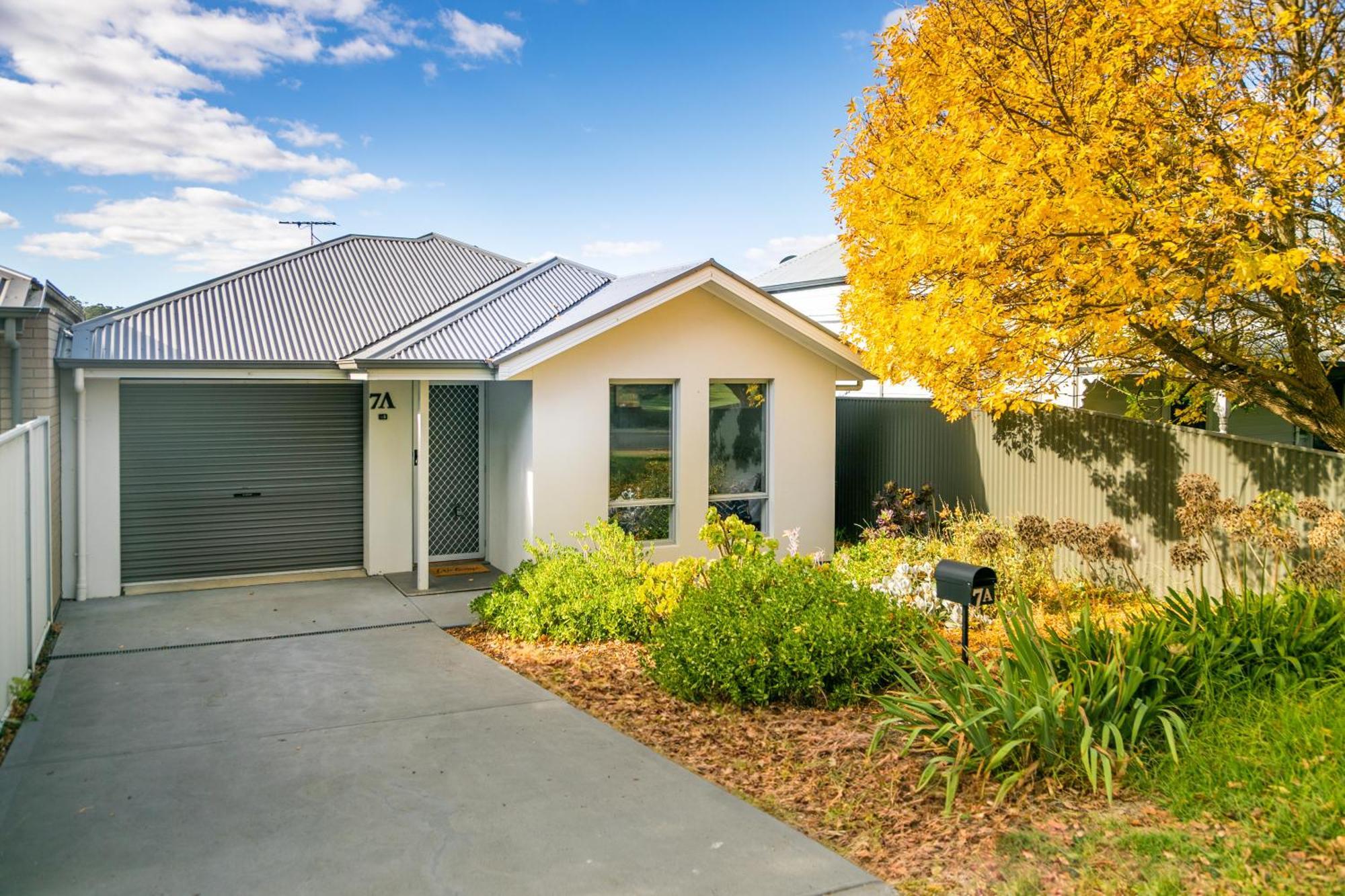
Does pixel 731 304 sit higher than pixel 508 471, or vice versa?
pixel 731 304

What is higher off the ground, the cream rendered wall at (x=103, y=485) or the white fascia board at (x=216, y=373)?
the white fascia board at (x=216, y=373)

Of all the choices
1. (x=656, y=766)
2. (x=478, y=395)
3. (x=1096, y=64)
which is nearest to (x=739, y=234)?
(x=478, y=395)

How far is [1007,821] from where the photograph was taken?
487 cm

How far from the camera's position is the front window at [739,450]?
1230 cm

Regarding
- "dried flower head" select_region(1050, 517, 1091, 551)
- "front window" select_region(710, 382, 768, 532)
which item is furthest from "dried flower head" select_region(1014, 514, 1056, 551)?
"front window" select_region(710, 382, 768, 532)

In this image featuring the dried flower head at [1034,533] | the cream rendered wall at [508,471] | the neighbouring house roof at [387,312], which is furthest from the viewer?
the cream rendered wall at [508,471]

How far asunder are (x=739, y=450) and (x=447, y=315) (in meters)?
4.14

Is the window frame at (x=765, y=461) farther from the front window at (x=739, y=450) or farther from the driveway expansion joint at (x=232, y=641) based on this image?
the driveway expansion joint at (x=232, y=641)

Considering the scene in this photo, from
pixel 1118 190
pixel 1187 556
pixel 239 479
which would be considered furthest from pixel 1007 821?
pixel 239 479

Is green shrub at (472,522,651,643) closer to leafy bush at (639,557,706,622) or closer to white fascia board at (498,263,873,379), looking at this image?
leafy bush at (639,557,706,622)

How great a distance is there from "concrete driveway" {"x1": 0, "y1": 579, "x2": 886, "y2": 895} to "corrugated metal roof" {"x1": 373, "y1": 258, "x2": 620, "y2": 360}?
3691mm

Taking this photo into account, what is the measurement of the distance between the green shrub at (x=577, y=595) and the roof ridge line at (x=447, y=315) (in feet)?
9.11

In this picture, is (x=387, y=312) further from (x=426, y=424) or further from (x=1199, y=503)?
(x=1199, y=503)

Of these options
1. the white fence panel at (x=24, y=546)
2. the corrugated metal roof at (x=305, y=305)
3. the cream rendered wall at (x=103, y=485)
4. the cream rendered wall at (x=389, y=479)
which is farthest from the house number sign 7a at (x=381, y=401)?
the white fence panel at (x=24, y=546)
